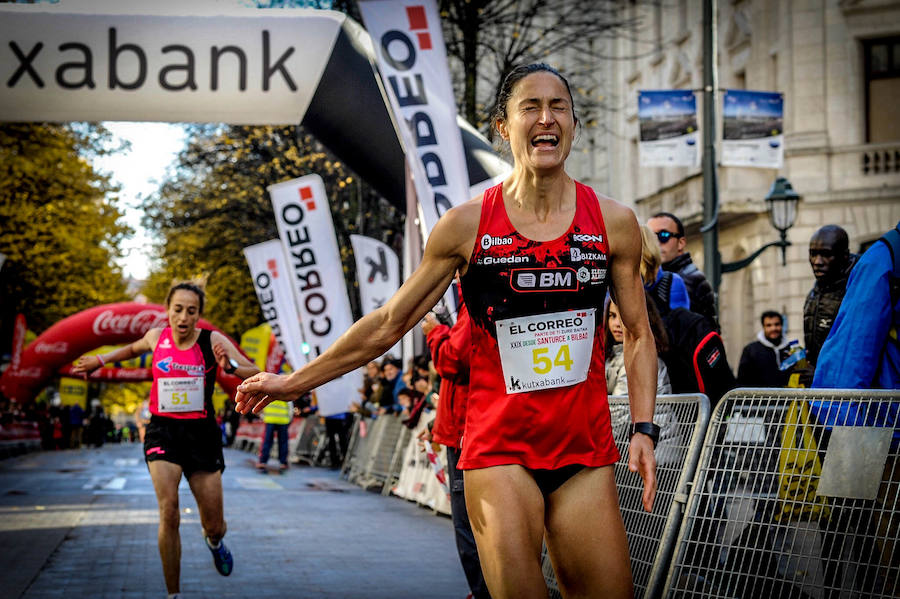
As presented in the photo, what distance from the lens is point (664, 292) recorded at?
24.3 ft

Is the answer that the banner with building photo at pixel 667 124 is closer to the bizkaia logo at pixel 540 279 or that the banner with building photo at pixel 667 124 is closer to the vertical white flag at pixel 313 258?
the vertical white flag at pixel 313 258

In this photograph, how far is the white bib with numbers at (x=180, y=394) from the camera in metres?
7.82

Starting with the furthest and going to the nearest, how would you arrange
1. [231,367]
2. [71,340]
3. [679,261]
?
1. [71,340]
2. [679,261]
3. [231,367]

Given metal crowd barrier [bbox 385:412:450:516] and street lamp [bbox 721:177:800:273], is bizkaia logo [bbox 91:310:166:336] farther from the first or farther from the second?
street lamp [bbox 721:177:800:273]

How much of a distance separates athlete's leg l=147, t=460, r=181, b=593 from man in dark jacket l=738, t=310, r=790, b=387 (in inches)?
244

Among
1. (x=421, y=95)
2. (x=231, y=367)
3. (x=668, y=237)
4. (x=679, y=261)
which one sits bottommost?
(x=231, y=367)

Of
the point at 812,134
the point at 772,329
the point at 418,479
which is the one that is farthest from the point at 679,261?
the point at 812,134

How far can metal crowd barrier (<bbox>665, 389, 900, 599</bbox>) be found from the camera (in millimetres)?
4766

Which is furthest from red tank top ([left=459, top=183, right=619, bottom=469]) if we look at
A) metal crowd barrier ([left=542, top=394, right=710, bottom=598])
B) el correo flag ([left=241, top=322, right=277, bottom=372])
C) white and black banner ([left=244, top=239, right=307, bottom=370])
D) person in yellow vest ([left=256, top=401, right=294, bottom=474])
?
el correo flag ([left=241, top=322, right=277, bottom=372])

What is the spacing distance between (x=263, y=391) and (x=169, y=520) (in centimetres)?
385

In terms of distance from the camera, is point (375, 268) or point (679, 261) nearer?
point (679, 261)

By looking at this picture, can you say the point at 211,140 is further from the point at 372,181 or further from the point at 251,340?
the point at 372,181

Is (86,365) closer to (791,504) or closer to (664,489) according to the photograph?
(664,489)

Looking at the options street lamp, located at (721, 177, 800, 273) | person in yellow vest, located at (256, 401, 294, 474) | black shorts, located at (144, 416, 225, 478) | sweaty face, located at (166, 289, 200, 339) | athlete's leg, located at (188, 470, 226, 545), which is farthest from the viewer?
person in yellow vest, located at (256, 401, 294, 474)
